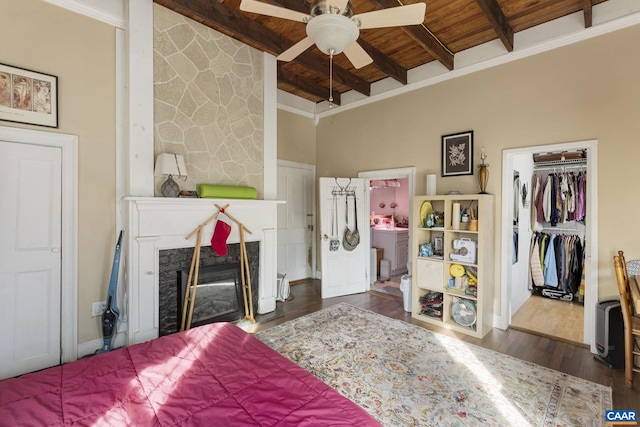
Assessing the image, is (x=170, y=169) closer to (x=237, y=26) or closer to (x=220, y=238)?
(x=220, y=238)

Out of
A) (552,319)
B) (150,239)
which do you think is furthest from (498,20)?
(150,239)

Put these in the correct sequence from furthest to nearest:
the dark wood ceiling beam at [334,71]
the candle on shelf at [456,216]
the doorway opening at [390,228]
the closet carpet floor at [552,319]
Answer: the doorway opening at [390,228] → the dark wood ceiling beam at [334,71] → the candle on shelf at [456,216] → the closet carpet floor at [552,319]

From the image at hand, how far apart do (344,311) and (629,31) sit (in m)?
3.98

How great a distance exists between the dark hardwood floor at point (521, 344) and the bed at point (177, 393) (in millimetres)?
1878

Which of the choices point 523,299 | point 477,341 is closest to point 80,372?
point 477,341

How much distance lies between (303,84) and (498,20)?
2.67 meters

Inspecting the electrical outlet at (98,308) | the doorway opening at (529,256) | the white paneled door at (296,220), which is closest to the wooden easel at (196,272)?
the electrical outlet at (98,308)

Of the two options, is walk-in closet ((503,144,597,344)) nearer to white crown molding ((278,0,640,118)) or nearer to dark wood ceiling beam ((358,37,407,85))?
white crown molding ((278,0,640,118))

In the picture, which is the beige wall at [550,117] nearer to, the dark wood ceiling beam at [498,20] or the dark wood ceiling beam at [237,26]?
the dark wood ceiling beam at [498,20]

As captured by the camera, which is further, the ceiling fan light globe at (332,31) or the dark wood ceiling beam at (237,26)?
the dark wood ceiling beam at (237,26)

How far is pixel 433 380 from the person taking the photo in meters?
2.28

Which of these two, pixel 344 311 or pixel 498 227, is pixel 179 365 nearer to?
pixel 344 311

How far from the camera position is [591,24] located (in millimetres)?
2752

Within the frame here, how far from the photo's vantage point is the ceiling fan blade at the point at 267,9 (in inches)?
67.2
